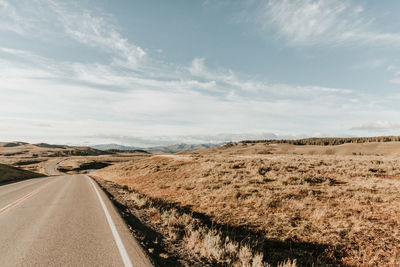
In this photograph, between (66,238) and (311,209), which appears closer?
(66,238)

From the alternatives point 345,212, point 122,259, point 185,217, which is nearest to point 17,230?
point 122,259

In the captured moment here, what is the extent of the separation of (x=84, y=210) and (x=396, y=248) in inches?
492

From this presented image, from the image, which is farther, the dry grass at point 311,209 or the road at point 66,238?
the dry grass at point 311,209

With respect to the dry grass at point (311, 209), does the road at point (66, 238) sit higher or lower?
higher

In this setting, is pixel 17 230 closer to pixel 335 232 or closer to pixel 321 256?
pixel 321 256

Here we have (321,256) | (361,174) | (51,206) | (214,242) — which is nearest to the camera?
(214,242)

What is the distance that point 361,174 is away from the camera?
57.2 feet

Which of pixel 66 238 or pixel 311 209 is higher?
pixel 66 238

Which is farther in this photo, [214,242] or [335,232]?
[335,232]

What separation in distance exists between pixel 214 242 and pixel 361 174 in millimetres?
17870

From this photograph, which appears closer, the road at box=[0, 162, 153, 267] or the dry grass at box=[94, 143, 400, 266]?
the road at box=[0, 162, 153, 267]

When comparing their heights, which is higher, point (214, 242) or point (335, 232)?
point (214, 242)

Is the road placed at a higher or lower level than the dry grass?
higher

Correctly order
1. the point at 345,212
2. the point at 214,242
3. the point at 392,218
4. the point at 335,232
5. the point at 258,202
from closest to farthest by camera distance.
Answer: the point at 214,242
the point at 335,232
the point at 392,218
the point at 345,212
the point at 258,202
